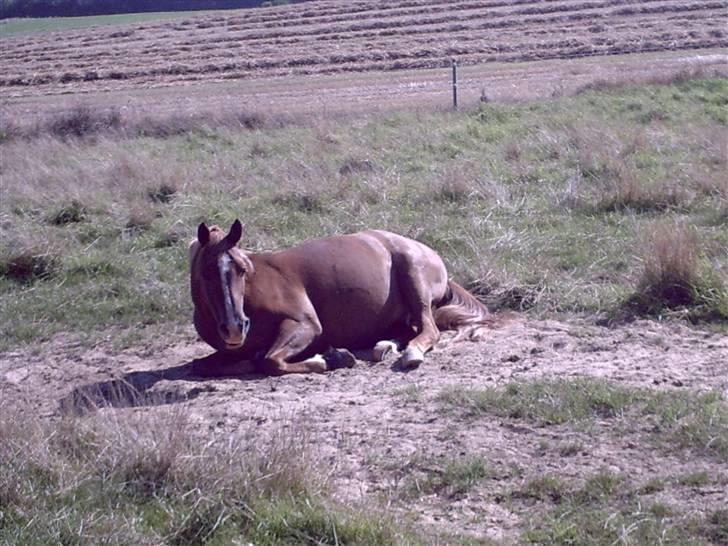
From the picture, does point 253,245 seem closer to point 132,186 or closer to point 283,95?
point 132,186

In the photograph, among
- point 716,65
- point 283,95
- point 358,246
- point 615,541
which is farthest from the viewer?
point 283,95

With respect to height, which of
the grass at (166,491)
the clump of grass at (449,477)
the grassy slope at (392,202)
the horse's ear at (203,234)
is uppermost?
the horse's ear at (203,234)

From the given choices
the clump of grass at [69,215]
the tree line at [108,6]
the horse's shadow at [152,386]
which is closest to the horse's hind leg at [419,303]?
the horse's shadow at [152,386]

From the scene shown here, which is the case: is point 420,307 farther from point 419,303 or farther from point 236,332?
point 236,332

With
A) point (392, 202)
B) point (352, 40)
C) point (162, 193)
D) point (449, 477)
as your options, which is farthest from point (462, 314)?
point (352, 40)

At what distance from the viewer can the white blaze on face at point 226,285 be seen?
8023 millimetres

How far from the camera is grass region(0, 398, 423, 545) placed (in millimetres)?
5164

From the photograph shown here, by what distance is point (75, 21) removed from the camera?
65438mm

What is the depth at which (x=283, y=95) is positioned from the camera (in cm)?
3052

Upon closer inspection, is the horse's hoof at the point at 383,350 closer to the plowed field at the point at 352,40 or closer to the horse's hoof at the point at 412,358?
the horse's hoof at the point at 412,358

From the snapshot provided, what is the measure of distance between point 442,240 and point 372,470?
5.72 m

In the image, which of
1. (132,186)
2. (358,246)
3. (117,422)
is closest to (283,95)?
(132,186)

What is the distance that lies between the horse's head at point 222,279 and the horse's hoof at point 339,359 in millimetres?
677

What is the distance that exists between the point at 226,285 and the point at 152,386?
0.87 metres
